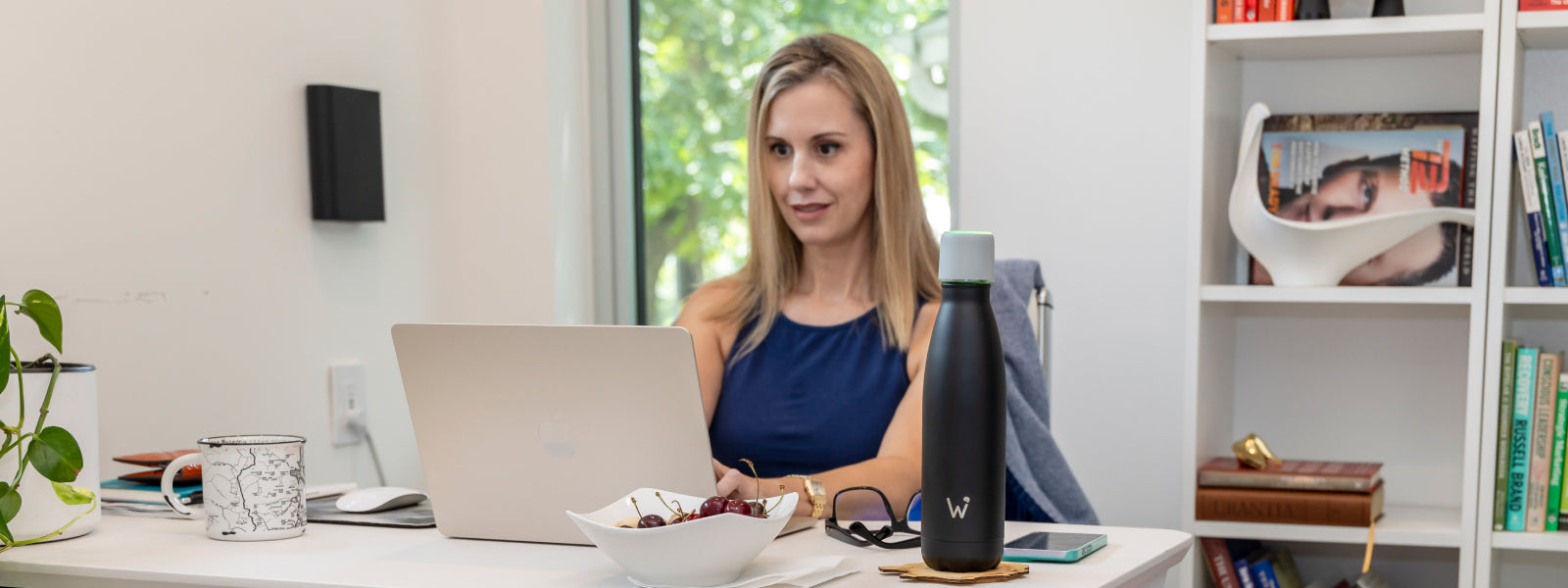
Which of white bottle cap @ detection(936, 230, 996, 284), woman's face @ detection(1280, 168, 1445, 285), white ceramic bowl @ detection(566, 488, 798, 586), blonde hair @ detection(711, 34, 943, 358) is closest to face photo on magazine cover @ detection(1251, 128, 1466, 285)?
woman's face @ detection(1280, 168, 1445, 285)

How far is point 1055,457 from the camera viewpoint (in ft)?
5.85

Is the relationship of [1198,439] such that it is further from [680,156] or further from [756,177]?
[680,156]

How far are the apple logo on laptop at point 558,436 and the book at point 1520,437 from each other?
4.31 feet

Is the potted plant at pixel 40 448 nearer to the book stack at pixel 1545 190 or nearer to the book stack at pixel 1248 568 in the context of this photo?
the book stack at pixel 1248 568

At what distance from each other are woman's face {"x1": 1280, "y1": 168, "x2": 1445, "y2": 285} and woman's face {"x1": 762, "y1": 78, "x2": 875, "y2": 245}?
622 millimetres

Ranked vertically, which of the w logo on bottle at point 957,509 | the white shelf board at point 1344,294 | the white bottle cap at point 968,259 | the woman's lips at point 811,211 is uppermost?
the woman's lips at point 811,211

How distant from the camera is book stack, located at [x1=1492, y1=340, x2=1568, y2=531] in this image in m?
1.84

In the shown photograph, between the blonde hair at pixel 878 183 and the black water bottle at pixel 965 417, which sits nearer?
the black water bottle at pixel 965 417

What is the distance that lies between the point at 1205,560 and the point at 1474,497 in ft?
1.23

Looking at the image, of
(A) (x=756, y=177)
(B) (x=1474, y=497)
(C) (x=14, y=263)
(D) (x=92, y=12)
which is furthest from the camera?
(A) (x=756, y=177)

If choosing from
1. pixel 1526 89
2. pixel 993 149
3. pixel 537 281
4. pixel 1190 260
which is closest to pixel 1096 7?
pixel 993 149

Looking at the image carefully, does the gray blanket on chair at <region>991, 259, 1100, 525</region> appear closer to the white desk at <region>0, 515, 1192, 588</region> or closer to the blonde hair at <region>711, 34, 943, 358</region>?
the blonde hair at <region>711, 34, 943, 358</region>

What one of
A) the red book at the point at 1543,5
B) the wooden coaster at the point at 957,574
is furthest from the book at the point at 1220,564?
the wooden coaster at the point at 957,574

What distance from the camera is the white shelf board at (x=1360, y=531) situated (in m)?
1.89
